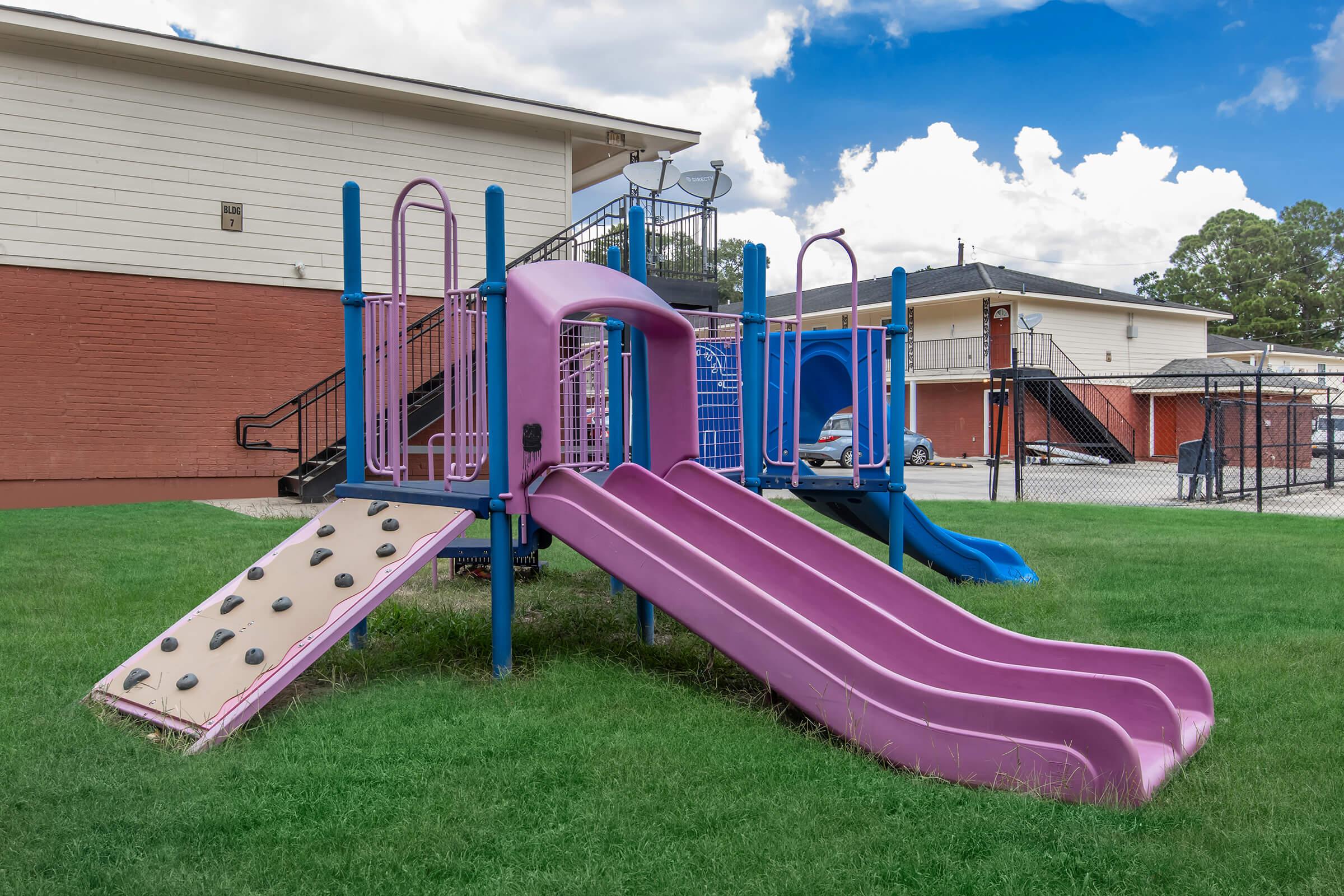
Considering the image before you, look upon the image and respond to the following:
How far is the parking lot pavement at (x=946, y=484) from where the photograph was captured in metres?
16.6

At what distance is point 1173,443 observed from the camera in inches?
1302

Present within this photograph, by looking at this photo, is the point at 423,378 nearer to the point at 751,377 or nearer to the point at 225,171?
the point at 225,171

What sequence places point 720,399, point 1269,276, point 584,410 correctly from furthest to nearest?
point 1269,276, point 720,399, point 584,410

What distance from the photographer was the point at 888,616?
4.24 m

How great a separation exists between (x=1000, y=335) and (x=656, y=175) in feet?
74.6

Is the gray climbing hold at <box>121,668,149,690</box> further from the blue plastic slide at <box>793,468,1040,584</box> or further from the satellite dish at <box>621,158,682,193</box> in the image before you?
the satellite dish at <box>621,158,682,193</box>

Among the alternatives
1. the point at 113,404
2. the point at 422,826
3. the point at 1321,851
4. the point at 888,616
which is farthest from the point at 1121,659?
the point at 113,404

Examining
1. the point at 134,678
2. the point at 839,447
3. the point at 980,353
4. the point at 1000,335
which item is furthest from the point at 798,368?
the point at 1000,335

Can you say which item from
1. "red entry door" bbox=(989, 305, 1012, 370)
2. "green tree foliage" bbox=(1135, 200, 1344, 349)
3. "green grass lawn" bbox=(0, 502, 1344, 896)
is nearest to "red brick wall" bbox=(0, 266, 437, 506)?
"green grass lawn" bbox=(0, 502, 1344, 896)

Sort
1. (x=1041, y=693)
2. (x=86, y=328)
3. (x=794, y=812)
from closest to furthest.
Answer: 1. (x=794, y=812)
2. (x=1041, y=693)
3. (x=86, y=328)

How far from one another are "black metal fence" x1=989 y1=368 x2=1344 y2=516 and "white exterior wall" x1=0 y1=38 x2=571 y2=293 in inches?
364

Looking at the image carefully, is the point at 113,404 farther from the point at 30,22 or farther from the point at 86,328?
the point at 30,22

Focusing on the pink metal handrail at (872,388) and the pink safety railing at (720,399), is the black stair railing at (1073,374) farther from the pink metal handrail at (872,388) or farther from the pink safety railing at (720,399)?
the pink safety railing at (720,399)

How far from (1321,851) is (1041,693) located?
119 cm
